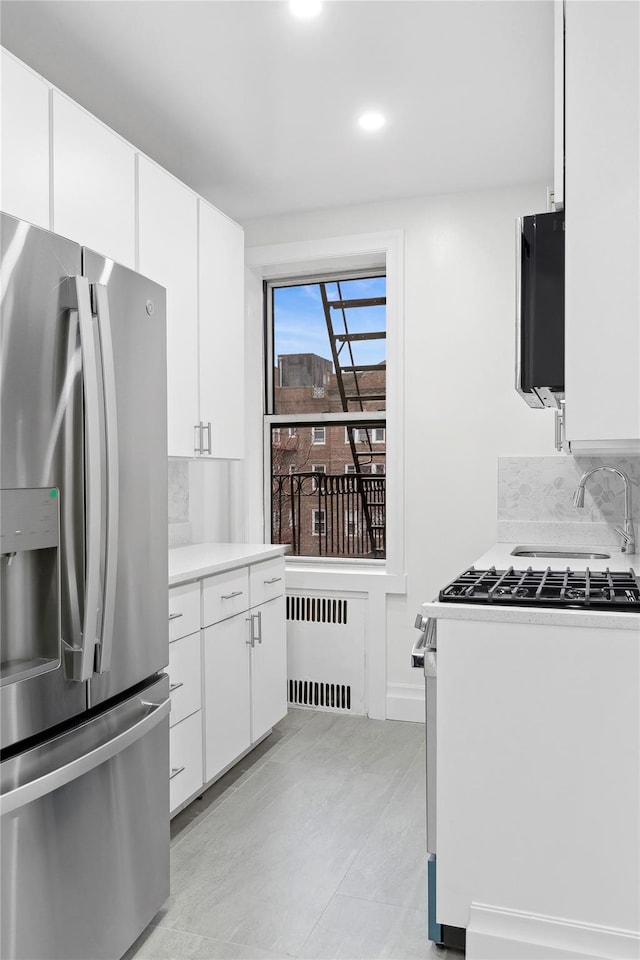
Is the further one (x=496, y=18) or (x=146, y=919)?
(x=496, y=18)

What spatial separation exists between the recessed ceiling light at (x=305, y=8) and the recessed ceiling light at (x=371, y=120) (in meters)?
0.64

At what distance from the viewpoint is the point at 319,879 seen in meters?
2.18

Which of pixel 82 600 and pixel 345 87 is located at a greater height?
pixel 345 87

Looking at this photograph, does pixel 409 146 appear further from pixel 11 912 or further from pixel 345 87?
pixel 11 912

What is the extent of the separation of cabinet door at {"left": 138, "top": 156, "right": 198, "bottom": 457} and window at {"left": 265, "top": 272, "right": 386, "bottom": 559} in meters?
1.12

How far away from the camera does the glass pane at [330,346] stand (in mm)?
3863

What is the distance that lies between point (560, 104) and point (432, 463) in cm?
194

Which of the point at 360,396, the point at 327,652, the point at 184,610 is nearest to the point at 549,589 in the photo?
the point at 184,610

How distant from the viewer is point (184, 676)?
2502mm

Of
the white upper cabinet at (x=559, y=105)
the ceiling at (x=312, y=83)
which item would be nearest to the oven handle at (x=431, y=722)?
the white upper cabinet at (x=559, y=105)

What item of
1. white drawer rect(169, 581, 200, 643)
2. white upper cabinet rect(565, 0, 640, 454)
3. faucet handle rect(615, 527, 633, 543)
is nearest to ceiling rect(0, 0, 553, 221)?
white upper cabinet rect(565, 0, 640, 454)

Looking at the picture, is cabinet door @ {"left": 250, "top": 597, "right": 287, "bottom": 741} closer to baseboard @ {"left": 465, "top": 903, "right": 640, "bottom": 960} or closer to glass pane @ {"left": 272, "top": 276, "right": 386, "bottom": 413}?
glass pane @ {"left": 272, "top": 276, "right": 386, "bottom": 413}

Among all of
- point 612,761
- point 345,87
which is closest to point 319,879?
point 612,761

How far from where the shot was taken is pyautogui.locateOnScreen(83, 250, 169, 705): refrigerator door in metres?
1.67
